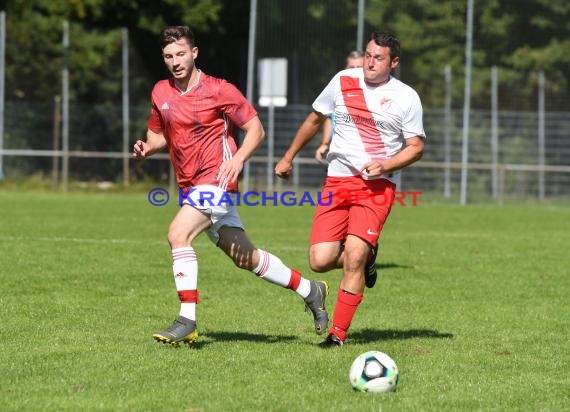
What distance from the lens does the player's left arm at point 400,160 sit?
7.45 m

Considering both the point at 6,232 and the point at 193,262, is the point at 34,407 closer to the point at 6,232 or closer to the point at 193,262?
the point at 193,262

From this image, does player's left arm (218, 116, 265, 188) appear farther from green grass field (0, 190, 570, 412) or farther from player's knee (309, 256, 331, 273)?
green grass field (0, 190, 570, 412)

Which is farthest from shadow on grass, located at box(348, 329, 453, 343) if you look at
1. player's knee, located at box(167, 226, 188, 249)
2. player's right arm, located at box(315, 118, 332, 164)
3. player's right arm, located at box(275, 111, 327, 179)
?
player's right arm, located at box(315, 118, 332, 164)

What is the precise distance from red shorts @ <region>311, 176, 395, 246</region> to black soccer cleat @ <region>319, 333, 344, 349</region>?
688 millimetres

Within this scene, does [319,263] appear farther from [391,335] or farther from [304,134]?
[304,134]

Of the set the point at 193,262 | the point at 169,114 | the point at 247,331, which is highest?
the point at 169,114

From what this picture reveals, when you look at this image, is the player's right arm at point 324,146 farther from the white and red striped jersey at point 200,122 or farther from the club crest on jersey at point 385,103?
the white and red striped jersey at point 200,122

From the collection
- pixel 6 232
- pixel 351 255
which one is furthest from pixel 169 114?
pixel 6 232

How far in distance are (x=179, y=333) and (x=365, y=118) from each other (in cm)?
194

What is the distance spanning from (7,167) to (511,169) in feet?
41.6

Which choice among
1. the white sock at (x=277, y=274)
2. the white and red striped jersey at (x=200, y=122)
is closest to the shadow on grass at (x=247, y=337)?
the white sock at (x=277, y=274)

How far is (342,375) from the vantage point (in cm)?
642

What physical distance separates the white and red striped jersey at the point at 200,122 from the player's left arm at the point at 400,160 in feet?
3.01

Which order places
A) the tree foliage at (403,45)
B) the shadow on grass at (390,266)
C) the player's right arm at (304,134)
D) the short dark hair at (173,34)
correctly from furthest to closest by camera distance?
the tree foliage at (403,45)
the shadow on grass at (390,266)
the player's right arm at (304,134)
the short dark hair at (173,34)
